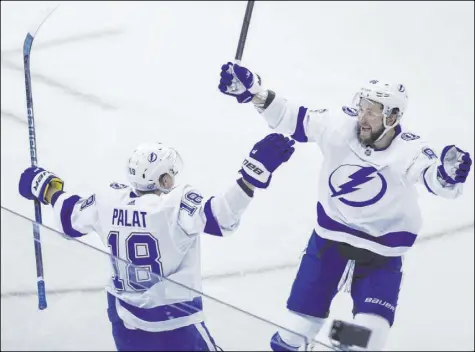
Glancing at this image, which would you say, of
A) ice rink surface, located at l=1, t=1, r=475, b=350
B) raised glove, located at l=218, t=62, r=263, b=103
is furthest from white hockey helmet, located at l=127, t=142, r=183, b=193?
ice rink surface, located at l=1, t=1, r=475, b=350

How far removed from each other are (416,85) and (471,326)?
1.79 m

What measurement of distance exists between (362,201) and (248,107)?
196cm

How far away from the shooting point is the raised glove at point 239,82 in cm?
296

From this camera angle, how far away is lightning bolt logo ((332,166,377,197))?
2.89 metres

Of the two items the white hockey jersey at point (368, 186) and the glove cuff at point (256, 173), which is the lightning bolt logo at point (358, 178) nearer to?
the white hockey jersey at point (368, 186)

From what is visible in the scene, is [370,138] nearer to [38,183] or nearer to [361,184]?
[361,184]

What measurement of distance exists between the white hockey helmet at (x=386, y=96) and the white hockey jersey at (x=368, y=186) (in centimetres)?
8

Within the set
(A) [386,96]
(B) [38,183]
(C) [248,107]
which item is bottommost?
(C) [248,107]

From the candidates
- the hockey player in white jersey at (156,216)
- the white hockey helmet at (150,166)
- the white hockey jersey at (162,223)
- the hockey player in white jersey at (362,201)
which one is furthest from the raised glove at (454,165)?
the white hockey helmet at (150,166)

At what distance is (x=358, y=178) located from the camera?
9.52ft

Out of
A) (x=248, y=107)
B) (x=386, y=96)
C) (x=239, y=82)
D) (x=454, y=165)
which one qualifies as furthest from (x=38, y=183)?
(x=248, y=107)

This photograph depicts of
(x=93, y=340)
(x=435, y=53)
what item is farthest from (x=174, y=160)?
(x=435, y=53)

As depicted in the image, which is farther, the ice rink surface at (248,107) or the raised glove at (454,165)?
the ice rink surface at (248,107)

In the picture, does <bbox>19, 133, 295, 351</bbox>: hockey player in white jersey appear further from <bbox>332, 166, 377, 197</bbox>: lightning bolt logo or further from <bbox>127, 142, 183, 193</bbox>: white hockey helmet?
<bbox>332, 166, 377, 197</bbox>: lightning bolt logo
